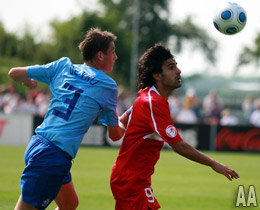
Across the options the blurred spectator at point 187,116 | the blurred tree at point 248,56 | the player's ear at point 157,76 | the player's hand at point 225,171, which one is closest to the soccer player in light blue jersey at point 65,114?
the player's ear at point 157,76

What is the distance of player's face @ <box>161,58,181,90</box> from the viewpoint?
543 cm

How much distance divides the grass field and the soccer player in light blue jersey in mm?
2978

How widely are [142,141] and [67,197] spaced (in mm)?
1121

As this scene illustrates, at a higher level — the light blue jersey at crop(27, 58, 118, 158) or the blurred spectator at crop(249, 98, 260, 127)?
the light blue jersey at crop(27, 58, 118, 158)

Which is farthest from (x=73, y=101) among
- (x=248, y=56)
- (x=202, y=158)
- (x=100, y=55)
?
(x=248, y=56)

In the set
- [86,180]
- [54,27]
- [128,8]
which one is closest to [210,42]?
[128,8]

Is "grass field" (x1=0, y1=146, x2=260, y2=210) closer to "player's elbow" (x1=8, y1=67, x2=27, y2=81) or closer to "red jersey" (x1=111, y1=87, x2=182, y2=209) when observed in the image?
"player's elbow" (x1=8, y1=67, x2=27, y2=81)

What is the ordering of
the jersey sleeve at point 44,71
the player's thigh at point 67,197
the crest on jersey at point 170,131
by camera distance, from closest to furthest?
the crest on jersey at point 170,131 → the jersey sleeve at point 44,71 → the player's thigh at point 67,197

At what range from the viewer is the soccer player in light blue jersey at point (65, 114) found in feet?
16.3

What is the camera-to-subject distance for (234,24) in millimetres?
7625

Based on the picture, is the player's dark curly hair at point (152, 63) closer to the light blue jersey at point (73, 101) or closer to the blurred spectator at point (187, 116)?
the light blue jersey at point (73, 101)

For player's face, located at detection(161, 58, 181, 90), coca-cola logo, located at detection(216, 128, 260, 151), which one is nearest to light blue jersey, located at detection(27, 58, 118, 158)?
player's face, located at detection(161, 58, 181, 90)

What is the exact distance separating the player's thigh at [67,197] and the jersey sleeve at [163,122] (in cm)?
126

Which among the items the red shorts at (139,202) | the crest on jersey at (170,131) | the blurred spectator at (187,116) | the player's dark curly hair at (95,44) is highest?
the player's dark curly hair at (95,44)
